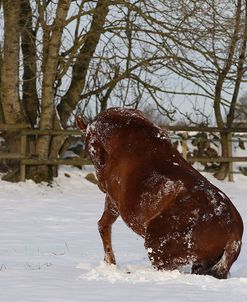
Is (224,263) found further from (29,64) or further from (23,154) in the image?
(29,64)

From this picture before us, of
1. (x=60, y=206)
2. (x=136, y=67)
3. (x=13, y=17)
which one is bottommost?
(x=60, y=206)

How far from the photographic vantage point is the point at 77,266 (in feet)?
17.0

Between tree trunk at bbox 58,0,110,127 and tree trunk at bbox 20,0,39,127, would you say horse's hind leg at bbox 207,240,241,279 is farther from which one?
tree trunk at bbox 58,0,110,127

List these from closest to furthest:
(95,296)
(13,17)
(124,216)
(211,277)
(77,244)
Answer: (95,296) < (211,277) < (124,216) < (77,244) < (13,17)

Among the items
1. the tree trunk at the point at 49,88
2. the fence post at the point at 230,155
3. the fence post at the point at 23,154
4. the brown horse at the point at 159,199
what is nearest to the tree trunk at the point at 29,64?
the tree trunk at the point at 49,88

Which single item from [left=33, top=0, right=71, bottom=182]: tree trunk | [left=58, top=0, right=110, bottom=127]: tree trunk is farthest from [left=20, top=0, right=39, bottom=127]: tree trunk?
[left=58, top=0, right=110, bottom=127]: tree trunk

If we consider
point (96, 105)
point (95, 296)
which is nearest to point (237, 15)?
point (96, 105)

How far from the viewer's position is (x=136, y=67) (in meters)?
15.6

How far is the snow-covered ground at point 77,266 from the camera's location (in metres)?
3.80

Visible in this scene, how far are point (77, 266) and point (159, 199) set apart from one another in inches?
45.3

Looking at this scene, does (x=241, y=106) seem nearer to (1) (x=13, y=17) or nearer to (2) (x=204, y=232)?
(1) (x=13, y=17)

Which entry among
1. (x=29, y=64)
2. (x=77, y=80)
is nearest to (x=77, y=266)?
(x=29, y=64)

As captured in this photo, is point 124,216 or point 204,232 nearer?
point 204,232

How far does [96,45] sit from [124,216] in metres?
11.8
